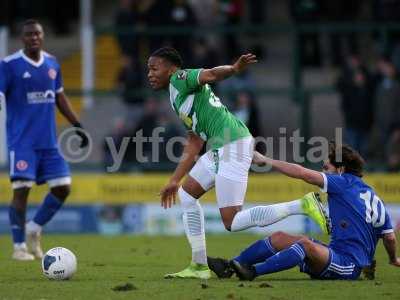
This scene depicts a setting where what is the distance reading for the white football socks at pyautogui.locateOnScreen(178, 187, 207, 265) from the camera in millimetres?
10297

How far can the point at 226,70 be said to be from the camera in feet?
31.3

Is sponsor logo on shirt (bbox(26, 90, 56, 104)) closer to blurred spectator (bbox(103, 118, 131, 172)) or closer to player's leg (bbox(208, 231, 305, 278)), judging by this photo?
player's leg (bbox(208, 231, 305, 278))

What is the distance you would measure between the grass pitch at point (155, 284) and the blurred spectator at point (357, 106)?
5.56 m

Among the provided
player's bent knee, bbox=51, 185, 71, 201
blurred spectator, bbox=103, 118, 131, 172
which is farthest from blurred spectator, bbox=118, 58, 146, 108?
player's bent knee, bbox=51, 185, 71, 201

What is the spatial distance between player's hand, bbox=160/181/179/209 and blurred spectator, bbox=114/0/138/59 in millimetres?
10724

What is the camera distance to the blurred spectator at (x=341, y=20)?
2111 centimetres

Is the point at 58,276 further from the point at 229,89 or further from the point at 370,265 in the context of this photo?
the point at 229,89

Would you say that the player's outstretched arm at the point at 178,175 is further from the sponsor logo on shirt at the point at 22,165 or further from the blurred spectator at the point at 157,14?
the blurred spectator at the point at 157,14

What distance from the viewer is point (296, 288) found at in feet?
30.9

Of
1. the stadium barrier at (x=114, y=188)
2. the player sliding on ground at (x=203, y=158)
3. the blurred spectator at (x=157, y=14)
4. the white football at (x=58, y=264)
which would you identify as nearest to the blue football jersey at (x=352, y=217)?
the player sliding on ground at (x=203, y=158)

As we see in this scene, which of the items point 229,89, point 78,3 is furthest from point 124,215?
point 78,3

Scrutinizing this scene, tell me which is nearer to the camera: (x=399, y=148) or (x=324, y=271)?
(x=324, y=271)

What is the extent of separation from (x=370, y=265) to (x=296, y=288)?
96 cm

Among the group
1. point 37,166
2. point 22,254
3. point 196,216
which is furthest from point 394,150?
point 196,216
